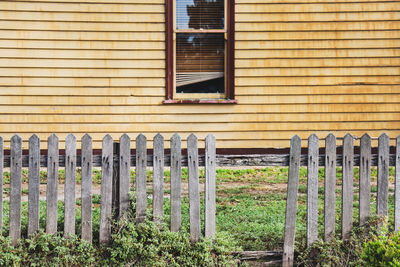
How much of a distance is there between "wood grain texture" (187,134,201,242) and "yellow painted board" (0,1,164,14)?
194 inches

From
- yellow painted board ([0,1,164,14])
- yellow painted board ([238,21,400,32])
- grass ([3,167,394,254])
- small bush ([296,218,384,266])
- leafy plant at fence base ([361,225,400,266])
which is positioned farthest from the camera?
yellow painted board ([238,21,400,32])

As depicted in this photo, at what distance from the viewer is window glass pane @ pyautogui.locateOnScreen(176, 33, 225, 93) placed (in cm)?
831

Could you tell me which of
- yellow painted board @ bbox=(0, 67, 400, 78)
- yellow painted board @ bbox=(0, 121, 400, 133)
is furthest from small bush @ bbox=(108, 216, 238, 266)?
yellow painted board @ bbox=(0, 67, 400, 78)

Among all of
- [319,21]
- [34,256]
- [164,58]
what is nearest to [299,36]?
[319,21]

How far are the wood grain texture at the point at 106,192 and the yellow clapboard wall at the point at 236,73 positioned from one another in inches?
168

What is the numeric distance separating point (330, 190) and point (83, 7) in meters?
6.26

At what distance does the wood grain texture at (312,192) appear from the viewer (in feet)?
12.7

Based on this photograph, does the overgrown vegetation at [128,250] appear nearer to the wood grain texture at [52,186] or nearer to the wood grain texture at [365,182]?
the wood grain texture at [52,186]

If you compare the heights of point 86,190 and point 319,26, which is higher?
point 319,26

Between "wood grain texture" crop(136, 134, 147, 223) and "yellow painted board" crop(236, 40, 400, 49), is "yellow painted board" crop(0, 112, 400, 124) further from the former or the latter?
"wood grain texture" crop(136, 134, 147, 223)

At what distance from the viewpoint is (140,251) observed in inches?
144

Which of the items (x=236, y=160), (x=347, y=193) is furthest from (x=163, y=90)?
(x=347, y=193)

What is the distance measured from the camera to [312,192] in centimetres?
388

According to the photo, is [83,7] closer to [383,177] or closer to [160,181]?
[160,181]
